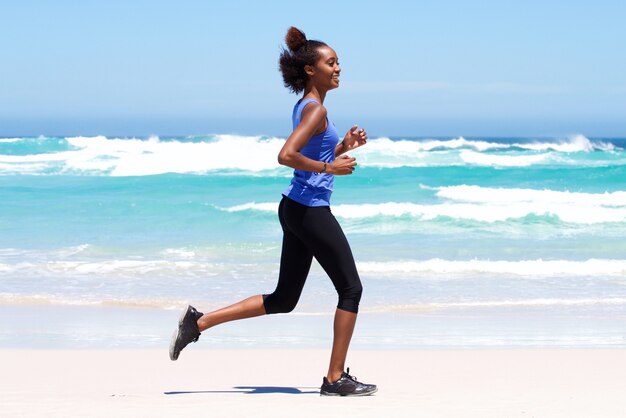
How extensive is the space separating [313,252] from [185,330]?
822mm

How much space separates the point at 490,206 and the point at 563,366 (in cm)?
1534

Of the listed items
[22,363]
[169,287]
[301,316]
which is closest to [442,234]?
[169,287]

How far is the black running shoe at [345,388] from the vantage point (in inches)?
176

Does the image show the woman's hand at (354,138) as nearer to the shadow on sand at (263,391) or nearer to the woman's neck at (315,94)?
the woman's neck at (315,94)

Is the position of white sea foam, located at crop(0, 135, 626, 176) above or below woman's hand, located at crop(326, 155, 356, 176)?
above

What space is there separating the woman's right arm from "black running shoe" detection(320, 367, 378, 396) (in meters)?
1.08

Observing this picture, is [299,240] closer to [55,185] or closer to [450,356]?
[450,356]

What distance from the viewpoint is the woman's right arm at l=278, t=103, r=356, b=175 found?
13.3 ft

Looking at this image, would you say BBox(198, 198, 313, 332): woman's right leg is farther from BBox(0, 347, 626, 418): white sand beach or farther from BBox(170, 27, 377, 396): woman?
BBox(0, 347, 626, 418): white sand beach

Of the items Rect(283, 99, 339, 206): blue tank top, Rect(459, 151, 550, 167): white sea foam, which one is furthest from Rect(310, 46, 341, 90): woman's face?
Rect(459, 151, 550, 167): white sea foam

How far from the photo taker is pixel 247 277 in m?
10.3

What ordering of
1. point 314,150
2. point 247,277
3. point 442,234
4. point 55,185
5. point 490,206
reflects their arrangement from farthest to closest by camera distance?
point 55,185
point 490,206
point 442,234
point 247,277
point 314,150

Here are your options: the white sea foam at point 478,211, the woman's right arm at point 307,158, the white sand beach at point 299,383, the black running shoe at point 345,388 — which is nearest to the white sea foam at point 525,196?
the white sea foam at point 478,211

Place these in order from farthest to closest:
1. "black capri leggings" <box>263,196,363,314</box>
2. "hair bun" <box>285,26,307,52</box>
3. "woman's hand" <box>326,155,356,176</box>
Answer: "hair bun" <box>285,26,307,52</box> < "black capri leggings" <box>263,196,363,314</box> < "woman's hand" <box>326,155,356,176</box>
